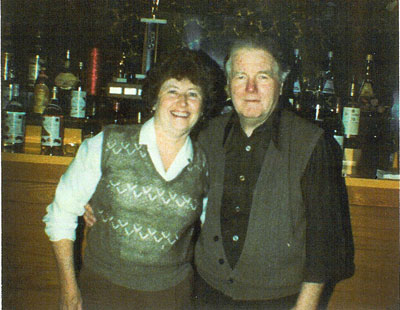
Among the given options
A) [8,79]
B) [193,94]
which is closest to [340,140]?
[193,94]

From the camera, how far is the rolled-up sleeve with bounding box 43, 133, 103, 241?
102 cm

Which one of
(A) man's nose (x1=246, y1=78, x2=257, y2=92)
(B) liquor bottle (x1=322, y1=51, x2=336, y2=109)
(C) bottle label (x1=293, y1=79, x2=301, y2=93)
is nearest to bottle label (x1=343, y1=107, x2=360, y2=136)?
(B) liquor bottle (x1=322, y1=51, x2=336, y2=109)

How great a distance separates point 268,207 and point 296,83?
99cm

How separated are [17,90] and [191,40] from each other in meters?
0.81

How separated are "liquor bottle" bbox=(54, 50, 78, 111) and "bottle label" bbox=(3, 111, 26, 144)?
0.18m

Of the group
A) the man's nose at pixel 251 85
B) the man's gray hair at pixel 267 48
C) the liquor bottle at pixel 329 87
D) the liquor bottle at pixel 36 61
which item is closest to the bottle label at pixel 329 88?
the liquor bottle at pixel 329 87

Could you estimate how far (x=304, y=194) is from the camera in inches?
39.5

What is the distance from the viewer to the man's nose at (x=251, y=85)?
105 cm

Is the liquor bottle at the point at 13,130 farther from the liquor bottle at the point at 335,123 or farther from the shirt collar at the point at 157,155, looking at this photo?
the liquor bottle at the point at 335,123

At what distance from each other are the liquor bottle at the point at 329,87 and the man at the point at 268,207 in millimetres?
717

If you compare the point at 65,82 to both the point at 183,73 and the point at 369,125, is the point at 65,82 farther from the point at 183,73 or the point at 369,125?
the point at 369,125

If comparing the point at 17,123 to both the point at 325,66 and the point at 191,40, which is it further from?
the point at 325,66

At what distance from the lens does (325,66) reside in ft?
6.03

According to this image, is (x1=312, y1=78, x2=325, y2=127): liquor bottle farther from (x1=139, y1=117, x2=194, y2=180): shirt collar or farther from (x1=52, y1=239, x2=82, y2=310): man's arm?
(x1=52, y1=239, x2=82, y2=310): man's arm
